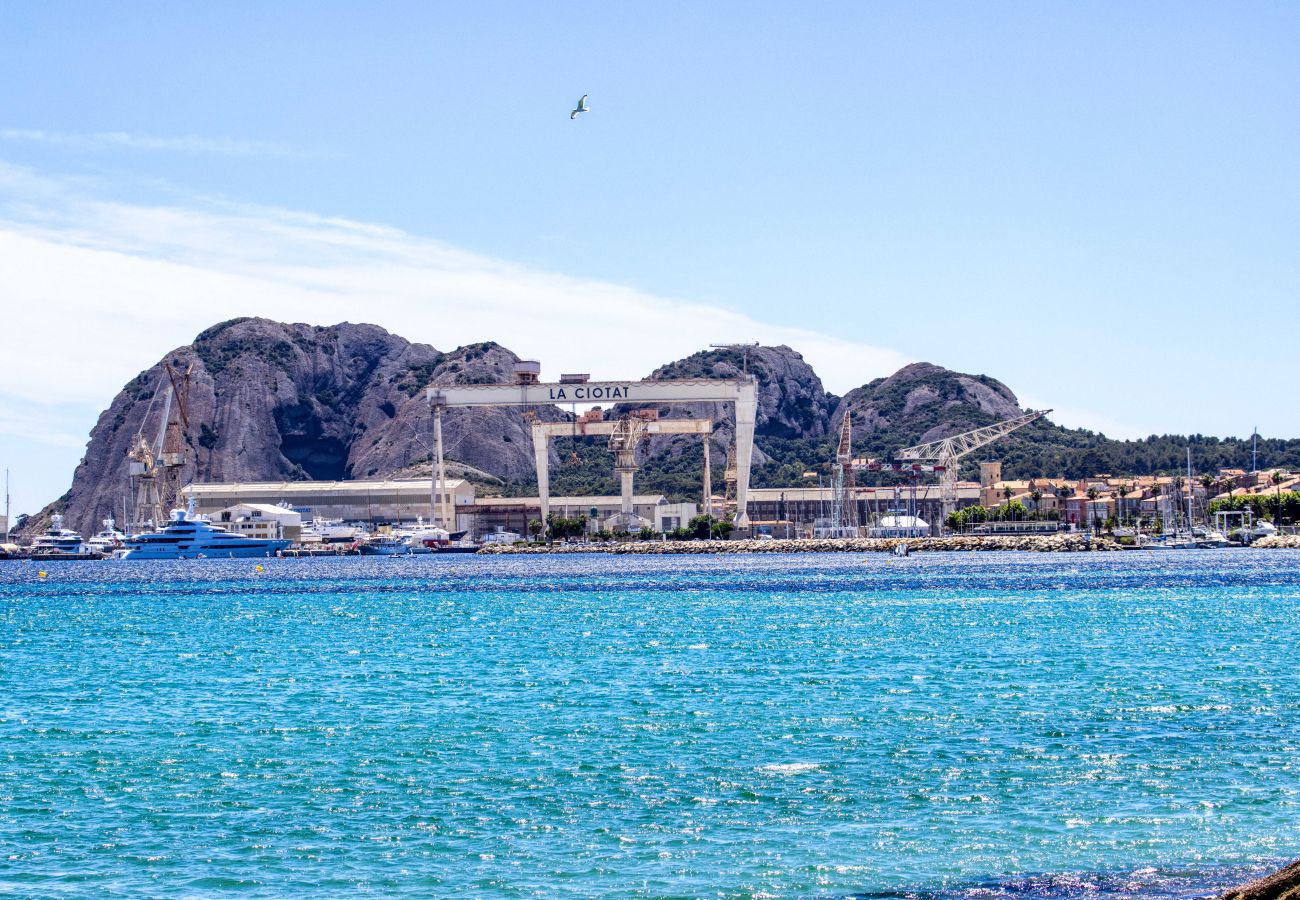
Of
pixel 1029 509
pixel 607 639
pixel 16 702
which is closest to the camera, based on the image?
pixel 16 702

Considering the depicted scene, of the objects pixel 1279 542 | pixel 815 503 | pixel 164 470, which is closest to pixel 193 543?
pixel 164 470

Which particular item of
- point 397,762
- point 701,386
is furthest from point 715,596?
point 701,386

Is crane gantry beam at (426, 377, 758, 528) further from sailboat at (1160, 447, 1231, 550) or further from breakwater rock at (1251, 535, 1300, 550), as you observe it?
breakwater rock at (1251, 535, 1300, 550)

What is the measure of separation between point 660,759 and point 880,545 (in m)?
97.3

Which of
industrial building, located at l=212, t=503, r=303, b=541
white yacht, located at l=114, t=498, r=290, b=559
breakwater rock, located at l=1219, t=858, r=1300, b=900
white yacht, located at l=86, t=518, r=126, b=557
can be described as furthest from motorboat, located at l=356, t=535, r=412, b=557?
breakwater rock, located at l=1219, t=858, r=1300, b=900

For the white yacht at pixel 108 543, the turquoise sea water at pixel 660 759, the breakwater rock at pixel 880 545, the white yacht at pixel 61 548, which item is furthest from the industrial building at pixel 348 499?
the turquoise sea water at pixel 660 759

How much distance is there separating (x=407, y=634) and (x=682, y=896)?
1055 inches

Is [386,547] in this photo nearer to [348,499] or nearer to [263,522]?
[263,522]

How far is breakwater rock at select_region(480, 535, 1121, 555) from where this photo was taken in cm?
10706

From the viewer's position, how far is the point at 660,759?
16.9 metres

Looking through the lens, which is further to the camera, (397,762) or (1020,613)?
(1020,613)

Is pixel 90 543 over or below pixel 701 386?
below

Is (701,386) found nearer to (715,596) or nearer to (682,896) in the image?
(715,596)

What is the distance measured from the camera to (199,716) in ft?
70.1
